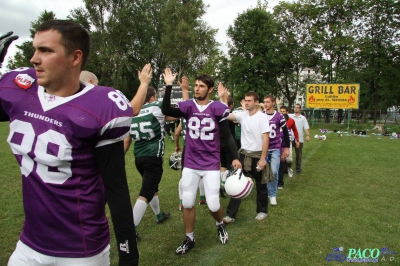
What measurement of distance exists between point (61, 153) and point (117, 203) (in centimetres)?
39

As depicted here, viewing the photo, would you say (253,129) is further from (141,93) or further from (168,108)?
(141,93)

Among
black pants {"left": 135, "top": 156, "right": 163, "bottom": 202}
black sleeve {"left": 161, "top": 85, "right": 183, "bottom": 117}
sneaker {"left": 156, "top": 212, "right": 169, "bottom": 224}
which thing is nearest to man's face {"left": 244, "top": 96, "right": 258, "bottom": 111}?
black sleeve {"left": 161, "top": 85, "right": 183, "bottom": 117}

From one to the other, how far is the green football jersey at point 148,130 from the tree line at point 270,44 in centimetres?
3336

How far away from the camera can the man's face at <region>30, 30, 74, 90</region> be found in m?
1.64

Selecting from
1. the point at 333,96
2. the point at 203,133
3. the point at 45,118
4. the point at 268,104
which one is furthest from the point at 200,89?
the point at 333,96

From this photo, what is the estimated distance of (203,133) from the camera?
4508mm

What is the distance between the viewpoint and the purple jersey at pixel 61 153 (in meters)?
1.63

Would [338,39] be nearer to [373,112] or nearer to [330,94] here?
[373,112]

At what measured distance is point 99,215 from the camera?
1772 millimetres

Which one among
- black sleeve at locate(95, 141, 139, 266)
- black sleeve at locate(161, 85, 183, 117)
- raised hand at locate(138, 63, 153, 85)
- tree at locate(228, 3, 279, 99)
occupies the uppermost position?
tree at locate(228, 3, 279, 99)

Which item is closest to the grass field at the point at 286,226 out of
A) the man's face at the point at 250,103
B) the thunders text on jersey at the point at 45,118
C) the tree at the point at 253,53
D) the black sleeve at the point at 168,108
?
the black sleeve at the point at 168,108

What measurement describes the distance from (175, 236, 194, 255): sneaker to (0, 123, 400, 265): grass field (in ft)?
0.23

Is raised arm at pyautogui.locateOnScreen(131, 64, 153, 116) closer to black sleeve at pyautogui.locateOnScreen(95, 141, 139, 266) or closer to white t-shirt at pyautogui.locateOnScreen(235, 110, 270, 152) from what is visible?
black sleeve at pyautogui.locateOnScreen(95, 141, 139, 266)

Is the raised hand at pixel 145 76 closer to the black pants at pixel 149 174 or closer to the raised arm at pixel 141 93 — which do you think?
the raised arm at pixel 141 93
